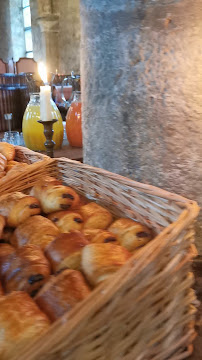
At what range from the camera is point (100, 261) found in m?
0.64

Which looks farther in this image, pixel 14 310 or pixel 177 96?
pixel 177 96

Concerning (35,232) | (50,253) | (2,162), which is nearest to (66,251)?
(50,253)

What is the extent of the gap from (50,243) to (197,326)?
42 cm

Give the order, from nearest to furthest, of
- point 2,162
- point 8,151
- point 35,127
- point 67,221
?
point 67,221
point 2,162
point 8,151
point 35,127

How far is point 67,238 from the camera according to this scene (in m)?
0.74

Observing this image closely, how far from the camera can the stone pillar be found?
1102 millimetres

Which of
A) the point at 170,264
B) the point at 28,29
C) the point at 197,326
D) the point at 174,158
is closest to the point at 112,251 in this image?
the point at 170,264

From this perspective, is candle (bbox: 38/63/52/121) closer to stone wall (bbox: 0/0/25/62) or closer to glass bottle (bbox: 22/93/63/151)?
glass bottle (bbox: 22/93/63/151)

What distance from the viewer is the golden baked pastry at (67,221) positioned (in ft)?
2.87

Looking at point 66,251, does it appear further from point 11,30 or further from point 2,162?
point 11,30

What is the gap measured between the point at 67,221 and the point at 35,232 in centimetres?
10

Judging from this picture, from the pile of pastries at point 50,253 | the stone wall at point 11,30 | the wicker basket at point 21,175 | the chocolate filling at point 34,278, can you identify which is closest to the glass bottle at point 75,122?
the wicker basket at point 21,175

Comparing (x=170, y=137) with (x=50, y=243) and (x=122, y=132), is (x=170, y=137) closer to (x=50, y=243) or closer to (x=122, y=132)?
(x=122, y=132)

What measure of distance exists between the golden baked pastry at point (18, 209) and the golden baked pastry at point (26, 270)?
0.20 meters
